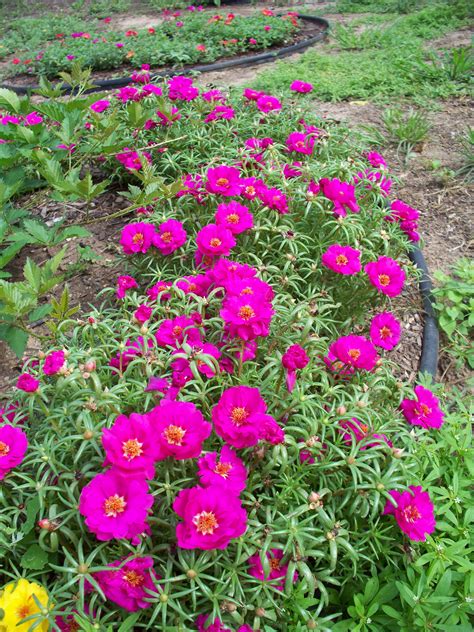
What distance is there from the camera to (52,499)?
1.45 m

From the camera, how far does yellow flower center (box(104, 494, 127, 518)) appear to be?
1199 mm

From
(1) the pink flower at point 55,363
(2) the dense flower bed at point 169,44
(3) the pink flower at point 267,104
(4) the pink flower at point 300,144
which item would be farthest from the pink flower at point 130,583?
(2) the dense flower bed at point 169,44

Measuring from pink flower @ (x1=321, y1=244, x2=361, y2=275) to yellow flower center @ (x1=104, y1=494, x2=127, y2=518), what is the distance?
121 centimetres

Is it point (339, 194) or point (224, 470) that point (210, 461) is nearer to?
point (224, 470)

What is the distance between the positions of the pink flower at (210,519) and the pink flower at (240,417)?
13cm

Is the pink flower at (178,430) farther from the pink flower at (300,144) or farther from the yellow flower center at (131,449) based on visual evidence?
the pink flower at (300,144)

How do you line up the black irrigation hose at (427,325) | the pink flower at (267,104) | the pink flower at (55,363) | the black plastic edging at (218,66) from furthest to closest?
the black plastic edging at (218,66), the pink flower at (267,104), the black irrigation hose at (427,325), the pink flower at (55,363)

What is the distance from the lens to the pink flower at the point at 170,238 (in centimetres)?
228

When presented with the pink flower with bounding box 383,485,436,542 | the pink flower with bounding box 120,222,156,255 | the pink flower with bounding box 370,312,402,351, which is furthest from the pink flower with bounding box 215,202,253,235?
the pink flower with bounding box 383,485,436,542

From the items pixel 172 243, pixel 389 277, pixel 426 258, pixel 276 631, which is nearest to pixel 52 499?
pixel 276 631

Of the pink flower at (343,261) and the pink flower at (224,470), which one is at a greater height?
the pink flower at (343,261)

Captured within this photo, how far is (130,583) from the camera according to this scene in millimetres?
1250

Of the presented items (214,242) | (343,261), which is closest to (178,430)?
(214,242)

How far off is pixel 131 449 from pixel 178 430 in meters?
0.12
